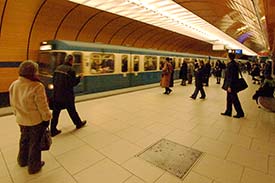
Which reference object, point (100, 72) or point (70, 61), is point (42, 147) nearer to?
point (70, 61)

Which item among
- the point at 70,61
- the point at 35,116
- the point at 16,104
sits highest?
the point at 70,61

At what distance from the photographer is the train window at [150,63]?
1103 cm

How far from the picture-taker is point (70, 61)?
3.77 meters

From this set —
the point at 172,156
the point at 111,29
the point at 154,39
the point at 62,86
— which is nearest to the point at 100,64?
the point at 62,86

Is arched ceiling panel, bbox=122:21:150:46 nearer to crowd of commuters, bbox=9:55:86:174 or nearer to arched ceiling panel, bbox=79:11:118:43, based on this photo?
arched ceiling panel, bbox=79:11:118:43

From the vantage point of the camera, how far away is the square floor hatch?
8.96 feet

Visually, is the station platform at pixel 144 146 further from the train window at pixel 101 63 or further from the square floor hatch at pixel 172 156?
the train window at pixel 101 63

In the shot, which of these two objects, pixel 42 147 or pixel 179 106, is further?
pixel 179 106

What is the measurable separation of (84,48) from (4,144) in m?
4.76

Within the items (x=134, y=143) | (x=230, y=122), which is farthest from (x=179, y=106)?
(x=134, y=143)

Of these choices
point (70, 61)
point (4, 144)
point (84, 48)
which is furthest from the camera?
point (84, 48)

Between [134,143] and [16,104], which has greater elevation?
[16,104]

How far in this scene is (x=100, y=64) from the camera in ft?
26.2

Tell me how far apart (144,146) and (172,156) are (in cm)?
57
